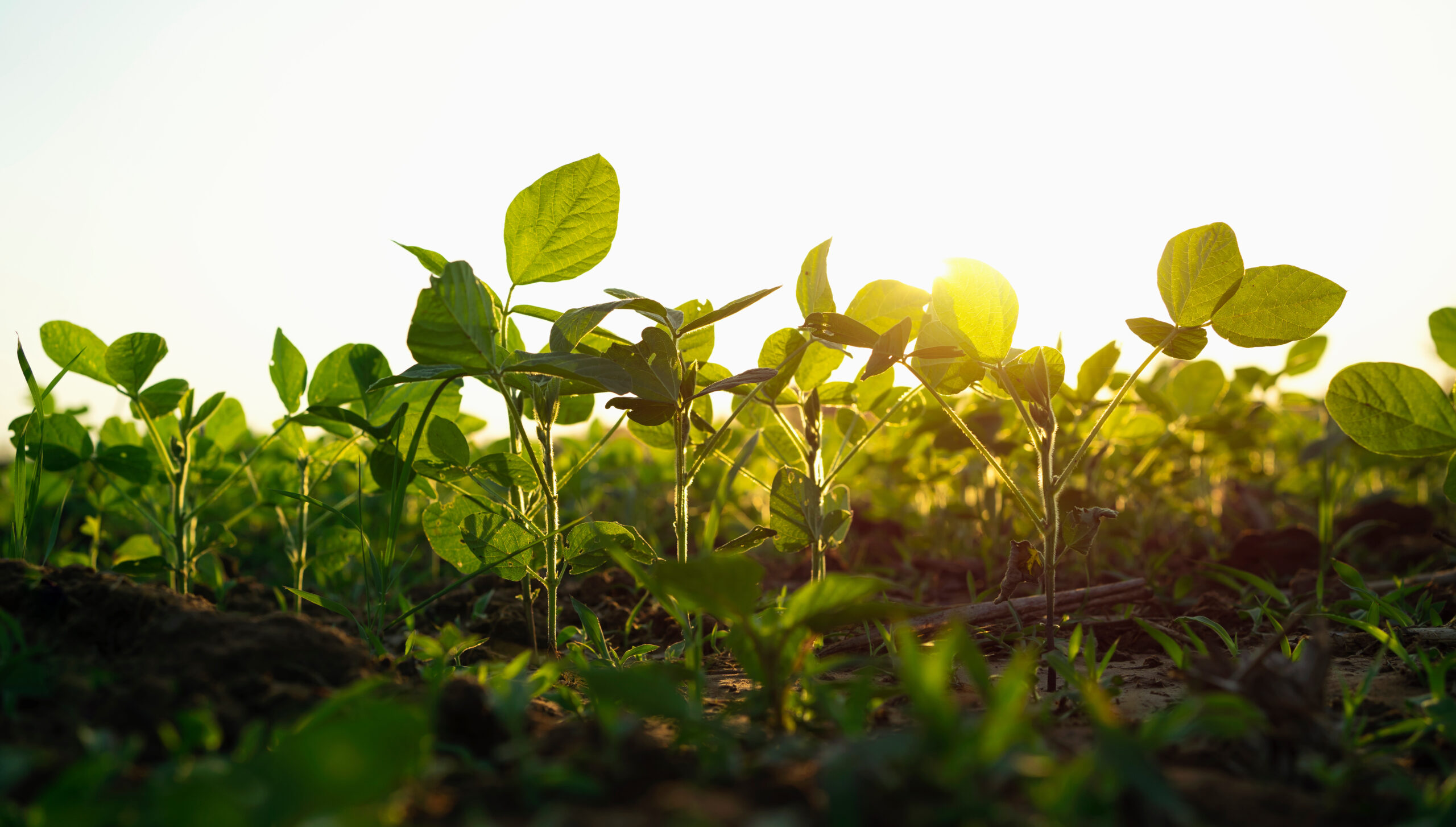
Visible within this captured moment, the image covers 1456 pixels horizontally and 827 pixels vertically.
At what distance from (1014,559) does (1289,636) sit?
37.0 inches

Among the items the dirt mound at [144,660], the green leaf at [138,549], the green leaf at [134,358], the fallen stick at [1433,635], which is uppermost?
the green leaf at [134,358]

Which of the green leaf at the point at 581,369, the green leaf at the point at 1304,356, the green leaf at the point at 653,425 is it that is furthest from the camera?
the green leaf at the point at 1304,356

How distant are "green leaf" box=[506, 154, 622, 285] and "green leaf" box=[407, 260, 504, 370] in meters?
0.23

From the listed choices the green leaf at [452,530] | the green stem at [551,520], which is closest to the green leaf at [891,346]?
the green stem at [551,520]

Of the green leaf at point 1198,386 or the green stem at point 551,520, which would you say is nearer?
the green stem at point 551,520

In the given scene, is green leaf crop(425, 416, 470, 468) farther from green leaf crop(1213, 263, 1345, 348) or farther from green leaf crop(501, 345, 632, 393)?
green leaf crop(1213, 263, 1345, 348)

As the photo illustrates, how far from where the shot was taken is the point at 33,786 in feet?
2.72

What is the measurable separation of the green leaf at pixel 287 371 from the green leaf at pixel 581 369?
0.98 m

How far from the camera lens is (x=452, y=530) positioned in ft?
5.83

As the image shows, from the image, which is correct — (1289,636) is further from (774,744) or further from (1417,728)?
(774,744)

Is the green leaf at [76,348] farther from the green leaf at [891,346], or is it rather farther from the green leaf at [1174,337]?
the green leaf at [1174,337]

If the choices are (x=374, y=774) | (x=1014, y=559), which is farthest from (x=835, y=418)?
(x=374, y=774)

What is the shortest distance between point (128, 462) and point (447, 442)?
1123 mm

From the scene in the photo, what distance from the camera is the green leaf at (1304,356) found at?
364cm
